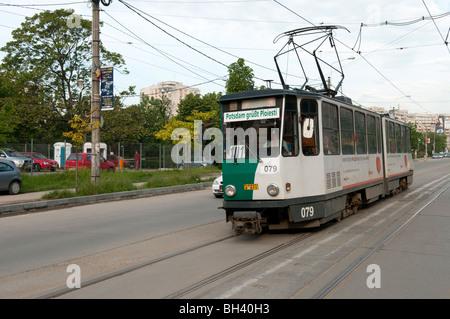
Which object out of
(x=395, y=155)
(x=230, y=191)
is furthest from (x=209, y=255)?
(x=395, y=155)

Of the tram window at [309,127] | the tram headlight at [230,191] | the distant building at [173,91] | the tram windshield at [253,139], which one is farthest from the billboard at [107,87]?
the distant building at [173,91]

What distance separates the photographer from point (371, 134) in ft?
42.6

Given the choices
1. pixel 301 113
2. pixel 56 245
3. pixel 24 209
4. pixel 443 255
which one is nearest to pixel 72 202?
pixel 24 209

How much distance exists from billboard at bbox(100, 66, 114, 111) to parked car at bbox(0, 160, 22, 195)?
179 inches

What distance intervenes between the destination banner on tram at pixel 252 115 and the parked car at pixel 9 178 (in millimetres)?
11943

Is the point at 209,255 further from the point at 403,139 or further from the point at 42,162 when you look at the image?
the point at 42,162

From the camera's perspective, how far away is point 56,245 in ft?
27.3

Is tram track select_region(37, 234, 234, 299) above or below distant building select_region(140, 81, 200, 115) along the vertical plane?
below

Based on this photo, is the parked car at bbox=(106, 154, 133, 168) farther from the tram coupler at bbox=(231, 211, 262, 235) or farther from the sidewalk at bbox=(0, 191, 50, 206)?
the tram coupler at bbox=(231, 211, 262, 235)

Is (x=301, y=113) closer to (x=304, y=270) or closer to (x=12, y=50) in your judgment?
(x=304, y=270)

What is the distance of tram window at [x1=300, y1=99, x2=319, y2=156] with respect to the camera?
333 inches

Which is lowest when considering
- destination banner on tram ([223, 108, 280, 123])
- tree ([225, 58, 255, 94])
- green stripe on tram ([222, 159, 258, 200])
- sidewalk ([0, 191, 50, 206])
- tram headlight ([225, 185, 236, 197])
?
sidewalk ([0, 191, 50, 206])

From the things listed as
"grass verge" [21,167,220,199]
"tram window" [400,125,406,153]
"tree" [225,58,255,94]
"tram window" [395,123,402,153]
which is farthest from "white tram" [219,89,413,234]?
"tree" [225,58,255,94]

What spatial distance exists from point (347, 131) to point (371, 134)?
2.75 m
